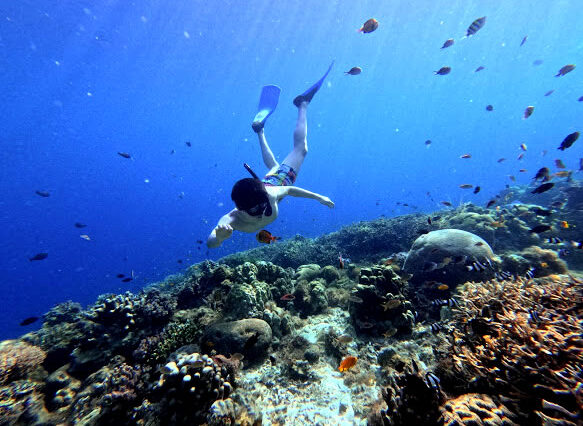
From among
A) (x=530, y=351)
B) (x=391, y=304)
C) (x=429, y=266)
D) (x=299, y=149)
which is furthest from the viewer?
(x=299, y=149)

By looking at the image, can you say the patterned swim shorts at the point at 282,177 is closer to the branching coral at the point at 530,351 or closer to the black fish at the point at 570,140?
the branching coral at the point at 530,351

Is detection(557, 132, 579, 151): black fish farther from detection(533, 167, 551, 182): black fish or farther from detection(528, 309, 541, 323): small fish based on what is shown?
detection(528, 309, 541, 323): small fish

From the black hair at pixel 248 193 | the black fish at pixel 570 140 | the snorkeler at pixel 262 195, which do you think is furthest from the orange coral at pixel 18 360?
the black fish at pixel 570 140

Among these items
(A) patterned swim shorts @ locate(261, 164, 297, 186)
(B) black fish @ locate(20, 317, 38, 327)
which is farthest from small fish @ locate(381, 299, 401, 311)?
(B) black fish @ locate(20, 317, 38, 327)

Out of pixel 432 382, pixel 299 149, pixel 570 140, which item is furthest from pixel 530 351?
pixel 570 140

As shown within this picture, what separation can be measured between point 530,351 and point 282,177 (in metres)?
7.03

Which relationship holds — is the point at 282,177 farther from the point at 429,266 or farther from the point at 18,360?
the point at 18,360

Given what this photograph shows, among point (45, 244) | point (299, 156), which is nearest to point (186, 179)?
point (45, 244)

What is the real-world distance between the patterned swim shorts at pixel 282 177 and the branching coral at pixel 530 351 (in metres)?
6.12

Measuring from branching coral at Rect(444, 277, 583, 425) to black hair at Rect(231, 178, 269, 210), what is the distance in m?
4.13

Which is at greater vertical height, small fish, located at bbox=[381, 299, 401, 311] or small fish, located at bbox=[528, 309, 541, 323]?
small fish, located at bbox=[381, 299, 401, 311]

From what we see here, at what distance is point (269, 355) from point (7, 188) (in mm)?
150514

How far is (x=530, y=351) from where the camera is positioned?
2736 millimetres

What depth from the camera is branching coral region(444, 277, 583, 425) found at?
226 cm
